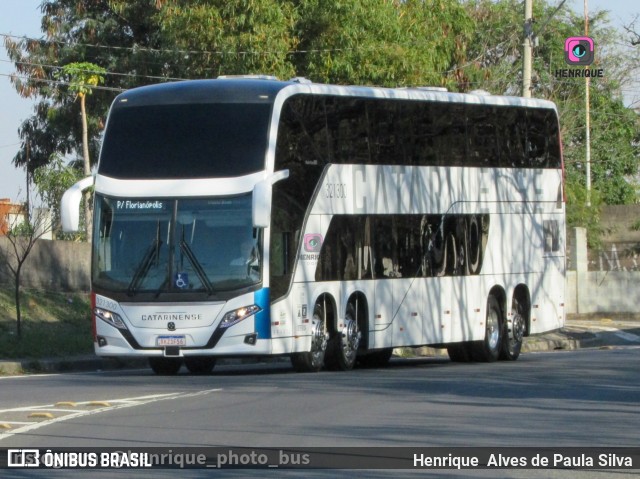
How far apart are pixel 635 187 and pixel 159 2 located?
98.8ft

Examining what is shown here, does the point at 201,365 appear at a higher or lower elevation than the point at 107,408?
higher

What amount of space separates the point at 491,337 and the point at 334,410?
1201cm

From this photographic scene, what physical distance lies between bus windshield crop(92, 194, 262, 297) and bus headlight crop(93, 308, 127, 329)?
0.34 meters

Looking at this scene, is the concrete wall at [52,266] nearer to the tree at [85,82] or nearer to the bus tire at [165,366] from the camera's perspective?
the bus tire at [165,366]

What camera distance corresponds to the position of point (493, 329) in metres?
26.0

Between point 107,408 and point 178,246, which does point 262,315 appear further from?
point 107,408

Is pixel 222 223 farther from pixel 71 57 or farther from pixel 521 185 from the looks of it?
pixel 71 57

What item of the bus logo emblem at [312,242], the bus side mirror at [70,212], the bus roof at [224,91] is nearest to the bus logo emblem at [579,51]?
the bus roof at [224,91]

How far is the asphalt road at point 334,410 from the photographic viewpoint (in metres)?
11.9

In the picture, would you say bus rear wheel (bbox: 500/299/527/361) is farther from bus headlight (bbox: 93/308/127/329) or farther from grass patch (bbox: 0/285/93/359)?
bus headlight (bbox: 93/308/127/329)

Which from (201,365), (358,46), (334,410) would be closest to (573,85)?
(358,46)

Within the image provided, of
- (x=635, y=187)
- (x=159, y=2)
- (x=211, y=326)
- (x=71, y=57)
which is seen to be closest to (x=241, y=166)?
(x=211, y=326)

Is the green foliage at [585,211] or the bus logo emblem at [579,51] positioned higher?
the bus logo emblem at [579,51]

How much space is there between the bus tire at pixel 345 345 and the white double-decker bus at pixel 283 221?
0.03 m
